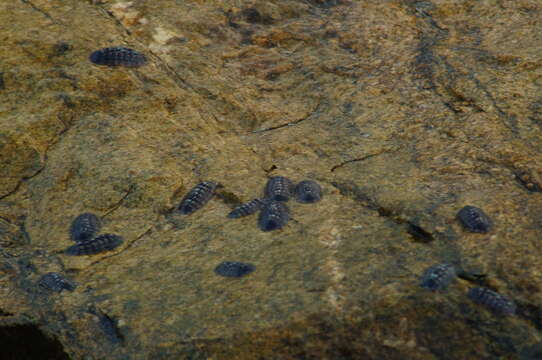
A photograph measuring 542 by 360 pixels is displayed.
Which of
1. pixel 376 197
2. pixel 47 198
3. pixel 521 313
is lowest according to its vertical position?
pixel 47 198

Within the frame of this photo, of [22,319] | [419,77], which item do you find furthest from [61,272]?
[419,77]

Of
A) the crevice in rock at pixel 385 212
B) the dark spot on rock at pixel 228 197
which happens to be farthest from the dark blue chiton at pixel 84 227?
the crevice in rock at pixel 385 212

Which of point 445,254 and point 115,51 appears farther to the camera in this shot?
point 115,51

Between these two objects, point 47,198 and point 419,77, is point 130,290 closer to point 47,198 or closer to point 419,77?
point 47,198

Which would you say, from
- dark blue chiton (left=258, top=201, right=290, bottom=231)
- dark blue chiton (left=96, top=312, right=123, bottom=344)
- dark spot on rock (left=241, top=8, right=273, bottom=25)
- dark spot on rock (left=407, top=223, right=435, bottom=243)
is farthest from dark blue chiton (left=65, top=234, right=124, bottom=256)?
dark spot on rock (left=241, top=8, right=273, bottom=25)

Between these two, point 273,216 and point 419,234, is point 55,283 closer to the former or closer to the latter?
point 273,216

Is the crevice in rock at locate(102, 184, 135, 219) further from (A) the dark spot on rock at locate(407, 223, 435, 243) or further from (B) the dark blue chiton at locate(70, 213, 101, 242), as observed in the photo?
(A) the dark spot on rock at locate(407, 223, 435, 243)

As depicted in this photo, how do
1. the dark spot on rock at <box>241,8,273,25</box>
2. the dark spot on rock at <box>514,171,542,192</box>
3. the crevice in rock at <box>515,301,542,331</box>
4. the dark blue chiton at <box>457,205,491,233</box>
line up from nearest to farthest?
the crevice in rock at <box>515,301,542,331</box>
the dark blue chiton at <box>457,205,491,233</box>
the dark spot on rock at <box>514,171,542,192</box>
the dark spot on rock at <box>241,8,273,25</box>
